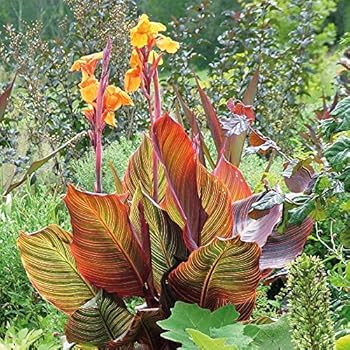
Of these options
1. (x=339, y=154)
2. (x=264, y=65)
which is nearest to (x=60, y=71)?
(x=264, y=65)

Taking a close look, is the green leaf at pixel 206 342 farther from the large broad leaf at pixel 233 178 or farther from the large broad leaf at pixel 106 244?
the large broad leaf at pixel 233 178

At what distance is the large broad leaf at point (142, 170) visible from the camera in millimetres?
2062

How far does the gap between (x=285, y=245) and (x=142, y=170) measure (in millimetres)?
435

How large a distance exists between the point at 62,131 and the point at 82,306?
2622 mm

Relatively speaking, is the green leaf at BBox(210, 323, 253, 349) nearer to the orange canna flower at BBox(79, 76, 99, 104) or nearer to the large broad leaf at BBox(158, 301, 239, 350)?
the large broad leaf at BBox(158, 301, 239, 350)

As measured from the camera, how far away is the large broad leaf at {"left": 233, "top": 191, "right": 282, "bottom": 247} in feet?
6.45

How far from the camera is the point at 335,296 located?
195 centimetres

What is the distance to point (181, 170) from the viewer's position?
1.90 metres

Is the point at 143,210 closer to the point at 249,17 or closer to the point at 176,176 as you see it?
the point at 176,176

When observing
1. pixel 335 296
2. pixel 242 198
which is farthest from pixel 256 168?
pixel 335 296

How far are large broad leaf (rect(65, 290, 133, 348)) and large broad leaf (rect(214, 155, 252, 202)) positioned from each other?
0.48 metres

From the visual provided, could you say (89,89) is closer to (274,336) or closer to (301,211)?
(301,211)

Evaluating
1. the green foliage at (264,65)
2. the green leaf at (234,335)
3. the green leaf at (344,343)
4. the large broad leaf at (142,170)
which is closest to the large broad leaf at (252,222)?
the large broad leaf at (142,170)

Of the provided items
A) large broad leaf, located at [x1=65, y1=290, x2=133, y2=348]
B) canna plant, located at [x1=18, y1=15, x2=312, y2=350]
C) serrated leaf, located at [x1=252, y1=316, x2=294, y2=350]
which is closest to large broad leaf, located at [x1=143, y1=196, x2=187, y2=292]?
canna plant, located at [x1=18, y1=15, x2=312, y2=350]
